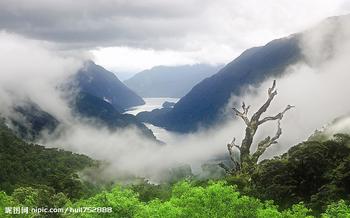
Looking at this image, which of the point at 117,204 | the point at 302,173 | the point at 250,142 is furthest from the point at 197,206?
the point at 250,142

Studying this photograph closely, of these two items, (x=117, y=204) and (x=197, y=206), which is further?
(x=197, y=206)

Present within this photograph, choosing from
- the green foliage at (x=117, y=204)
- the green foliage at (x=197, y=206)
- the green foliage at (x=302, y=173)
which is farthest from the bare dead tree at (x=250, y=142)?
the green foliage at (x=117, y=204)

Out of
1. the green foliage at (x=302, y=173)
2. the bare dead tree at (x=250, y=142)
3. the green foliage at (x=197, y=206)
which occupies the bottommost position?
the green foliage at (x=197, y=206)

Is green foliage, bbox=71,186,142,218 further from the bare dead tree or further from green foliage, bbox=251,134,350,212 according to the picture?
the bare dead tree

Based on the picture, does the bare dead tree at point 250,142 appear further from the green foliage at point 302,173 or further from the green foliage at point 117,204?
the green foliage at point 117,204

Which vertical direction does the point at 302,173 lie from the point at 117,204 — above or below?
above

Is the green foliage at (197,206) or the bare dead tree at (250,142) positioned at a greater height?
the bare dead tree at (250,142)

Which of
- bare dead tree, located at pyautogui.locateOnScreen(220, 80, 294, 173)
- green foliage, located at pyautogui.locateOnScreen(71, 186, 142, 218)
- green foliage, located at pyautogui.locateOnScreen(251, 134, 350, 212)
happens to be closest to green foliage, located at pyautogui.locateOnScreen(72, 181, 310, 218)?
green foliage, located at pyautogui.locateOnScreen(71, 186, 142, 218)

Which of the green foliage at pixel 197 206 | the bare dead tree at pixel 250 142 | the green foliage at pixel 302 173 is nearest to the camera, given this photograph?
the green foliage at pixel 197 206

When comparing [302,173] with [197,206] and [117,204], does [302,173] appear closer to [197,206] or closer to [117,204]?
[197,206]

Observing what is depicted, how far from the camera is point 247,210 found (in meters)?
43.1

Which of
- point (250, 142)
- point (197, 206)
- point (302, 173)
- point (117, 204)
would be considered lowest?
point (197, 206)

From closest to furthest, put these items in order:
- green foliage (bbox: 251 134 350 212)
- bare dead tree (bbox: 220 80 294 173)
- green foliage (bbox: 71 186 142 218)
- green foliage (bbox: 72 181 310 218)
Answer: green foliage (bbox: 72 181 310 218), green foliage (bbox: 71 186 142 218), green foliage (bbox: 251 134 350 212), bare dead tree (bbox: 220 80 294 173)

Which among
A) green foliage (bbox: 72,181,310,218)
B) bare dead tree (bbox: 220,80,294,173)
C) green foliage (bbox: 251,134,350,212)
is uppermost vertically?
bare dead tree (bbox: 220,80,294,173)
